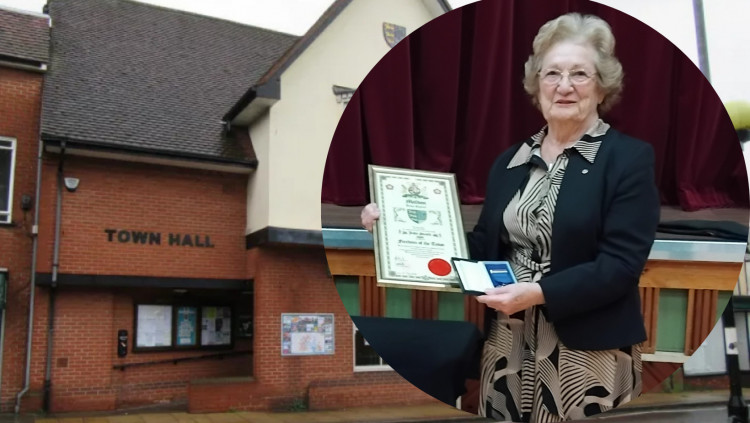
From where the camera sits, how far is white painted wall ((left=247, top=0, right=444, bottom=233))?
4152mm

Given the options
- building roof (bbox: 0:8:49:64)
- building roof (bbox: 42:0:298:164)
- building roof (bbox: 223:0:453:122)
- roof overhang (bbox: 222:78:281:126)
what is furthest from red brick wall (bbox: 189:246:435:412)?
building roof (bbox: 0:8:49:64)

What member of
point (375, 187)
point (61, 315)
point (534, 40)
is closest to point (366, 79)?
point (375, 187)

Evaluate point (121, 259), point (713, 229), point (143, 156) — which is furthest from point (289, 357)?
point (713, 229)

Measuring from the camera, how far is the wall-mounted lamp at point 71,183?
28.5 feet

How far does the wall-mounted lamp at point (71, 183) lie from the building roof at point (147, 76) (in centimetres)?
60

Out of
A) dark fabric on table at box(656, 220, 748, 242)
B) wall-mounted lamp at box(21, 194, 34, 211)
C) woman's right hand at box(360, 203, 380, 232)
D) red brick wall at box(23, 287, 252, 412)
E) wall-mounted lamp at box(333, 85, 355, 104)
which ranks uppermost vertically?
wall-mounted lamp at box(21, 194, 34, 211)

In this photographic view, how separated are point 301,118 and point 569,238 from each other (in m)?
5.48

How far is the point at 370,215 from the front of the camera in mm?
1419

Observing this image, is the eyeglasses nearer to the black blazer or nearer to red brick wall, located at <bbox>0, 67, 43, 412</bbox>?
the black blazer

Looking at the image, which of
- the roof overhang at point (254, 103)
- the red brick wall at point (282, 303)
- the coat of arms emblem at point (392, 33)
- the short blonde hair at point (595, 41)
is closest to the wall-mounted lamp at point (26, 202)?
the roof overhang at point (254, 103)

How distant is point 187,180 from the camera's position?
9461 millimetres

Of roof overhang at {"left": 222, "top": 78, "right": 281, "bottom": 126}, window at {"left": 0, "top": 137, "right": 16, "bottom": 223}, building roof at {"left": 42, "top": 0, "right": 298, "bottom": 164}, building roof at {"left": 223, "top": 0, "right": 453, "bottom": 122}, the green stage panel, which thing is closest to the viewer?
the green stage panel

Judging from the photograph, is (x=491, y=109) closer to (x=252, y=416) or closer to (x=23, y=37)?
(x=252, y=416)

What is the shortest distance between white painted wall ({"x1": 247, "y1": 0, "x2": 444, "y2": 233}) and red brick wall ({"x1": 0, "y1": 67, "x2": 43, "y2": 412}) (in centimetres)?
285
